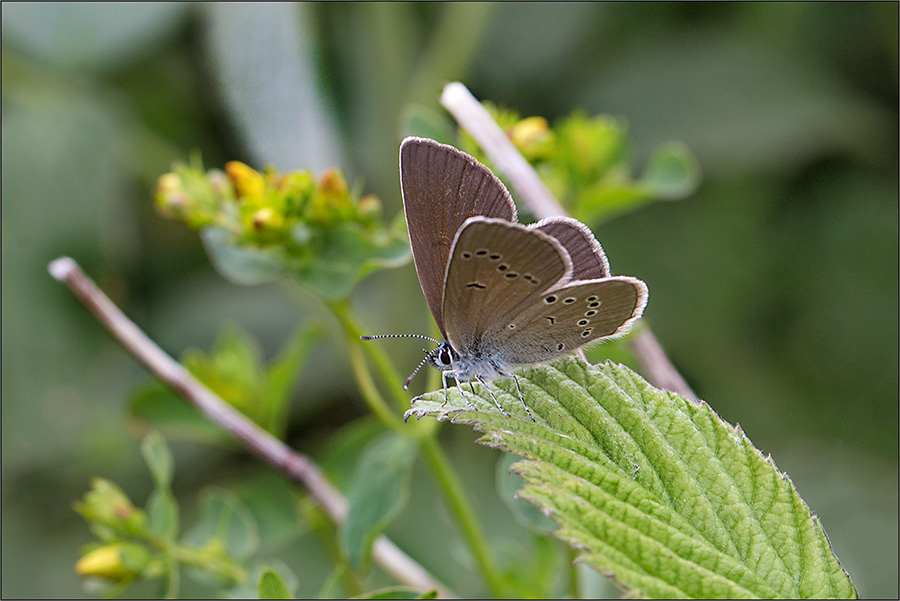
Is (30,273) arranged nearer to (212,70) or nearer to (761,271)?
(212,70)

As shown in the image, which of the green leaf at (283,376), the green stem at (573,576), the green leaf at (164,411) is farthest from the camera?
the green leaf at (164,411)

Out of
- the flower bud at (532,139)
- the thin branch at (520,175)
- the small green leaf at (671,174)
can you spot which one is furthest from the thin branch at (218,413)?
the small green leaf at (671,174)

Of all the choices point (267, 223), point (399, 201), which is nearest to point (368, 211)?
point (267, 223)

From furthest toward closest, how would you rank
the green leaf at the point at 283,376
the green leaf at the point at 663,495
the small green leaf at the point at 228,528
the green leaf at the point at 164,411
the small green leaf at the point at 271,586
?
1. the green leaf at the point at 164,411
2. the green leaf at the point at 283,376
3. the small green leaf at the point at 228,528
4. the small green leaf at the point at 271,586
5. the green leaf at the point at 663,495

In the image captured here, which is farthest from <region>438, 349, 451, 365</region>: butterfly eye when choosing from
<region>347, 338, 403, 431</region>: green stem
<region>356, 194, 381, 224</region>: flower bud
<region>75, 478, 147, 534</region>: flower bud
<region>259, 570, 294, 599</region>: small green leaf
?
<region>75, 478, 147, 534</region>: flower bud

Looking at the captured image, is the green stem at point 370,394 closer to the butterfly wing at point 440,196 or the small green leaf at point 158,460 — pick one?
the butterfly wing at point 440,196

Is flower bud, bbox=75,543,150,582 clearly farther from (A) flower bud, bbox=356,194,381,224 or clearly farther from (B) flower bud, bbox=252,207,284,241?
(A) flower bud, bbox=356,194,381,224
